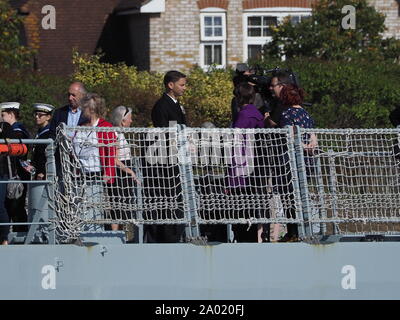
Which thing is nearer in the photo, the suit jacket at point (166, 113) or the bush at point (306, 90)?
the suit jacket at point (166, 113)

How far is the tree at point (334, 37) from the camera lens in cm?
2639

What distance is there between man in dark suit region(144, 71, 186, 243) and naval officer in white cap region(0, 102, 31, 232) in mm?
1406

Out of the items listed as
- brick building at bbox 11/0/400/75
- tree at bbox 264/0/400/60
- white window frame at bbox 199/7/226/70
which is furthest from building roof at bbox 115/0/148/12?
tree at bbox 264/0/400/60

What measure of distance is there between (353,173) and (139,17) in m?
21.0

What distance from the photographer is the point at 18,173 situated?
1169cm

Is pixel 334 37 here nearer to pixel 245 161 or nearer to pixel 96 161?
pixel 245 161

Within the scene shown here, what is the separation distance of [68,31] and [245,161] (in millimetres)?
22578

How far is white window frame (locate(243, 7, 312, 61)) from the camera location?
29234 millimetres

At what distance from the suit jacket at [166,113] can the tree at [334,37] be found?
14.7 m

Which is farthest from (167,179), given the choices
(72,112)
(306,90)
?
(306,90)

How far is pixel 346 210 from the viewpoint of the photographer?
9.86m

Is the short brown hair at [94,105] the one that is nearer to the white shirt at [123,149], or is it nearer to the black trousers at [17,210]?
the white shirt at [123,149]

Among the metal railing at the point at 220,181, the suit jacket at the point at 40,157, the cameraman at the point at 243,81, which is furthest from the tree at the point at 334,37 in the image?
the metal railing at the point at 220,181

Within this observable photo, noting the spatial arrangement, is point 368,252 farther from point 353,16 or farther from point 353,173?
point 353,16
